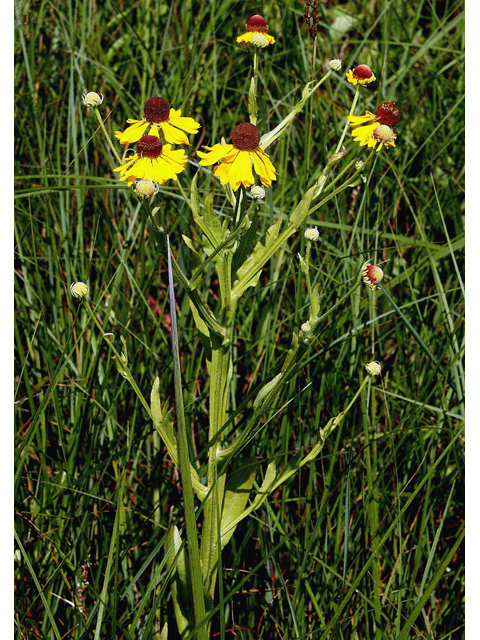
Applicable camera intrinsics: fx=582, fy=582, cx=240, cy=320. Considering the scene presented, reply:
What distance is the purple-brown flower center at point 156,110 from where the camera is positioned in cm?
109

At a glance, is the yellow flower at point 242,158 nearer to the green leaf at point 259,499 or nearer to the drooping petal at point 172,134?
the drooping petal at point 172,134

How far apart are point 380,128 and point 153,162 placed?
44cm

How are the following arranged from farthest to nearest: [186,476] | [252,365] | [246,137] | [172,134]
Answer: [252,365] < [172,134] < [246,137] < [186,476]

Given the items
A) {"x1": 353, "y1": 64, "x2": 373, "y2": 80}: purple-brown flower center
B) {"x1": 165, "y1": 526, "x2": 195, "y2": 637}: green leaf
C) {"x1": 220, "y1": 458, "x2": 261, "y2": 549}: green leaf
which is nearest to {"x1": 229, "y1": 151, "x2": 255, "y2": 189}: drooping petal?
{"x1": 353, "y1": 64, "x2": 373, "y2": 80}: purple-brown flower center

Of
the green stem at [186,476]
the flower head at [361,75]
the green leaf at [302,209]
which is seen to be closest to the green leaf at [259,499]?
the green stem at [186,476]

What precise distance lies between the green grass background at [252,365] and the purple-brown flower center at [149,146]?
15.2 inches

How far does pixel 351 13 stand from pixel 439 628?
237 cm

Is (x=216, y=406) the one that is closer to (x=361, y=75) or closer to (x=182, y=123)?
(x=182, y=123)

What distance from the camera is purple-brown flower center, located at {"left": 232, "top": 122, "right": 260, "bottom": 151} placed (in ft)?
3.43

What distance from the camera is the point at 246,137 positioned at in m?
1.05

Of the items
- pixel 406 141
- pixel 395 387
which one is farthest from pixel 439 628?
pixel 406 141

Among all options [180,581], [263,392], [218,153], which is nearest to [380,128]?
[218,153]

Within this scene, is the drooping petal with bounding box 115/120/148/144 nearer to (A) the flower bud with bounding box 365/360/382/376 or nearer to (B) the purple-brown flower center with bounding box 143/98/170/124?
(B) the purple-brown flower center with bounding box 143/98/170/124

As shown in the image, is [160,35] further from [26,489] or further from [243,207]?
[26,489]
